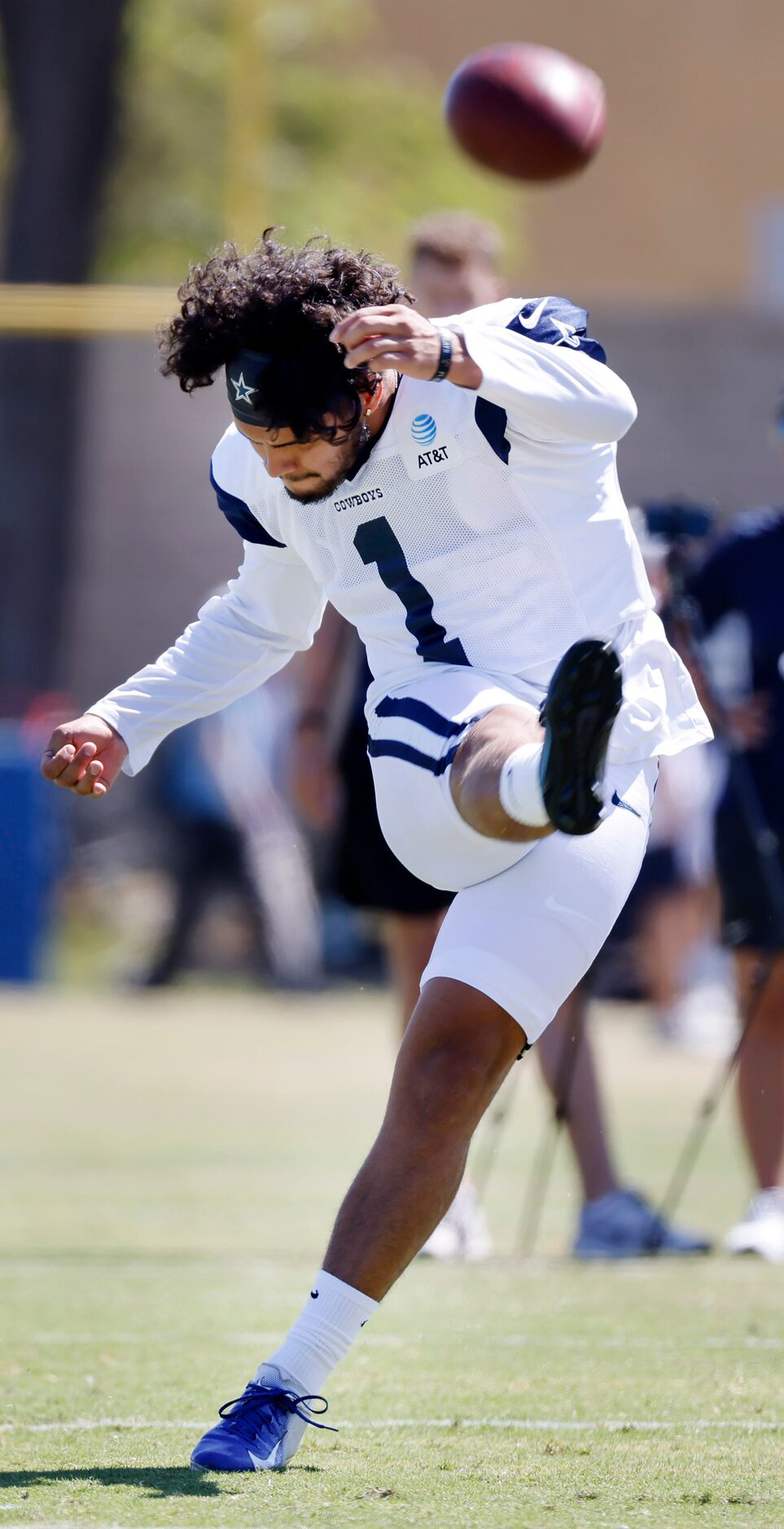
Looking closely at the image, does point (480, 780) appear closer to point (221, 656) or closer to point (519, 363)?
point (519, 363)

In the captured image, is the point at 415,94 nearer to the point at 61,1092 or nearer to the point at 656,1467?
the point at 61,1092

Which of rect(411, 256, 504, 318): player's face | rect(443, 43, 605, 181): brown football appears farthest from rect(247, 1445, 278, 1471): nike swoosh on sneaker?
rect(443, 43, 605, 181): brown football

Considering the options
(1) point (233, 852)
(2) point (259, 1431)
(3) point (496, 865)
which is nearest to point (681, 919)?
(1) point (233, 852)

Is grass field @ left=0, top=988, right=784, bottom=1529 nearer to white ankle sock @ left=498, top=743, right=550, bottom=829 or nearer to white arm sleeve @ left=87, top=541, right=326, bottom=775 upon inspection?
white ankle sock @ left=498, top=743, right=550, bottom=829

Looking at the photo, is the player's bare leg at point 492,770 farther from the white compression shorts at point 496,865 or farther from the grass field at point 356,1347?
the grass field at point 356,1347

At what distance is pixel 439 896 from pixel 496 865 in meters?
2.26

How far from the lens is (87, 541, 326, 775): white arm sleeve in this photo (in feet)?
12.7

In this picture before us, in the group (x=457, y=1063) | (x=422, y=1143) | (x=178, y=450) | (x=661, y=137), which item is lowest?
(x=422, y=1143)

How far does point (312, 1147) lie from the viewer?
770 centimetres

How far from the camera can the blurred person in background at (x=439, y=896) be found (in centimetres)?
559

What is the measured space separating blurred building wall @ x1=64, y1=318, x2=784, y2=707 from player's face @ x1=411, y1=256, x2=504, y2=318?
8.33m

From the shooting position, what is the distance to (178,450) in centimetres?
1441

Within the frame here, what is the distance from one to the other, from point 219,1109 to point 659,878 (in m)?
3.60

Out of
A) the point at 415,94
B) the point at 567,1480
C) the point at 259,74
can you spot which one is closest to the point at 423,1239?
the point at 567,1480
